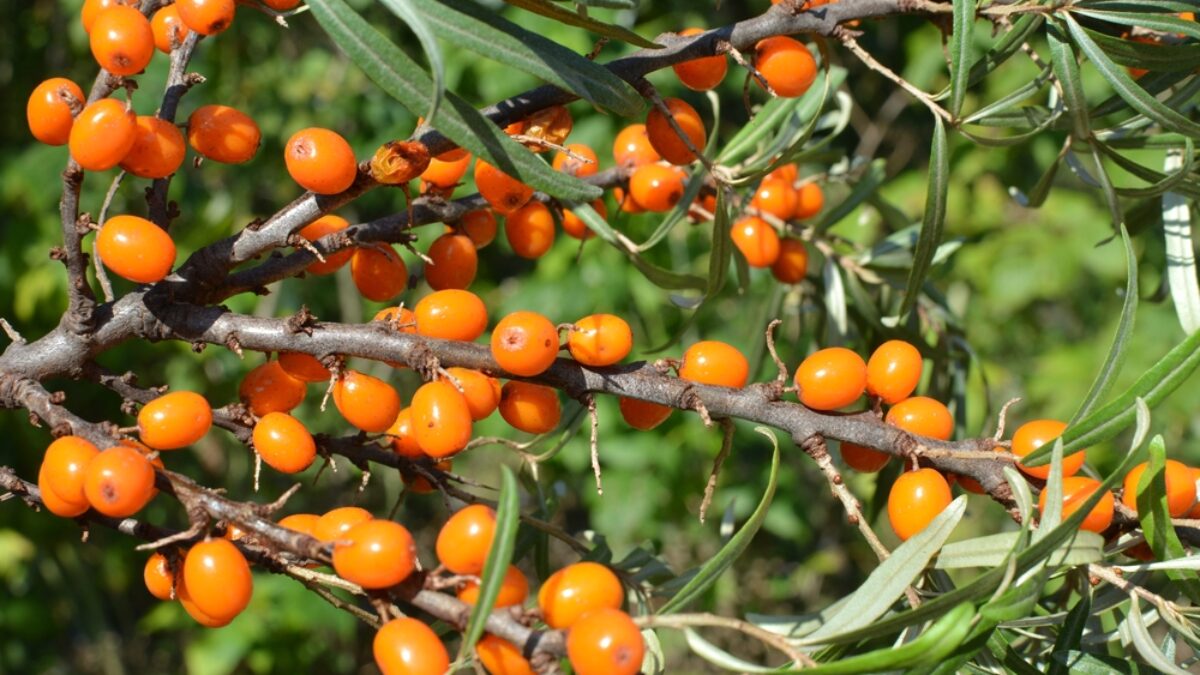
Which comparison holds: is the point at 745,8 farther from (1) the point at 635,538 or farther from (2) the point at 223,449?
(2) the point at 223,449

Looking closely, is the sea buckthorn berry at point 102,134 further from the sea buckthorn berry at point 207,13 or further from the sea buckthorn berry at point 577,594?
the sea buckthorn berry at point 577,594

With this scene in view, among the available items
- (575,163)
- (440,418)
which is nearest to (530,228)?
(575,163)

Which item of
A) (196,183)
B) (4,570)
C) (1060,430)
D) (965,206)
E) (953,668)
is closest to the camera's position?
(953,668)

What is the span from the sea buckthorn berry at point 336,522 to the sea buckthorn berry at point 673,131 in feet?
1.19

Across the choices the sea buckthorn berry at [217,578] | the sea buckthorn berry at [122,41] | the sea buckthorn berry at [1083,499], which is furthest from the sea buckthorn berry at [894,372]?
the sea buckthorn berry at [122,41]

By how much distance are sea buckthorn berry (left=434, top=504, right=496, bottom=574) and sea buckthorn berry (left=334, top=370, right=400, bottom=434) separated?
15 centimetres

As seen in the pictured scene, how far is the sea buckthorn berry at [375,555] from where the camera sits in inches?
23.5

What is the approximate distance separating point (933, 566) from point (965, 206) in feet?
8.02

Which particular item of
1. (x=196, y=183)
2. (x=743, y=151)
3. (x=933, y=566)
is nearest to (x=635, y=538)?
(x=196, y=183)

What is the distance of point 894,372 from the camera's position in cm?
77

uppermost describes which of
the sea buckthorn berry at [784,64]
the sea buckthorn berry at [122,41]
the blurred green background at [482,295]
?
the sea buckthorn berry at [784,64]

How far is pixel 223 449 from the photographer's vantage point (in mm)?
3010

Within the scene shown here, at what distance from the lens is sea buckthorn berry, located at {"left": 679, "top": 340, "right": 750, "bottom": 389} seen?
0.77 meters

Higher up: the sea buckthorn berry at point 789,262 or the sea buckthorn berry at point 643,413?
the sea buckthorn berry at point 643,413
